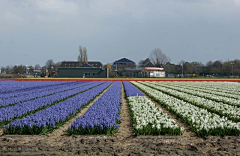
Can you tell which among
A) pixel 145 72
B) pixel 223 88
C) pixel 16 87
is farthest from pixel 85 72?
pixel 223 88

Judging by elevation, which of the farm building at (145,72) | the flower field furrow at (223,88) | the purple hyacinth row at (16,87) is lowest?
the flower field furrow at (223,88)

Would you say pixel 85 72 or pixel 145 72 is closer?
pixel 85 72

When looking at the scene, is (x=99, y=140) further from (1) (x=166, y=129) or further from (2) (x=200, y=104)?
(2) (x=200, y=104)

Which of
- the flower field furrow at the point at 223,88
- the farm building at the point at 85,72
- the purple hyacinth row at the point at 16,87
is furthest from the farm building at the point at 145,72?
the purple hyacinth row at the point at 16,87

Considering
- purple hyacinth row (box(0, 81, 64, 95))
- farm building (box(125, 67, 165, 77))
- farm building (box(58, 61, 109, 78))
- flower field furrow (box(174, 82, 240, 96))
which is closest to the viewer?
flower field furrow (box(174, 82, 240, 96))

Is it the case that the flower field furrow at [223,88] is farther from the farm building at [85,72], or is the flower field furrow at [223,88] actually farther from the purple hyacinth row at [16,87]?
the farm building at [85,72]

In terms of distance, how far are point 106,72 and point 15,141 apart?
229 feet

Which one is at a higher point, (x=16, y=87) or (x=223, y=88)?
(x=16, y=87)

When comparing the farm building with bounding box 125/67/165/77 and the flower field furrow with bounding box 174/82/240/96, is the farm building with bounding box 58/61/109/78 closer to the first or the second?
the farm building with bounding box 125/67/165/77

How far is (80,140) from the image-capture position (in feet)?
20.5

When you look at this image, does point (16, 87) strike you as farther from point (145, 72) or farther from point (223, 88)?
point (145, 72)

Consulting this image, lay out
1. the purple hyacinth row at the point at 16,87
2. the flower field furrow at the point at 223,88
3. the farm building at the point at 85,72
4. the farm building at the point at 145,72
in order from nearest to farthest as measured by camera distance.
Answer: the flower field furrow at the point at 223,88 < the purple hyacinth row at the point at 16,87 < the farm building at the point at 85,72 < the farm building at the point at 145,72

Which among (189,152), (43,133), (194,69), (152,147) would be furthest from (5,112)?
(194,69)

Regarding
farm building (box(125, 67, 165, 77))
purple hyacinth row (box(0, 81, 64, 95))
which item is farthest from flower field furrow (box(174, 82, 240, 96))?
farm building (box(125, 67, 165, 77))
